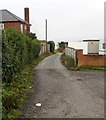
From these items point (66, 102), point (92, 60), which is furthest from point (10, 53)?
point (92, 60)

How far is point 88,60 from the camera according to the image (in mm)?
13539

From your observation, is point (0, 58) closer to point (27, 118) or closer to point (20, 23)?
point (27, 118)

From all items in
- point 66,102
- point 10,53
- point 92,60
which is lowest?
point 66,102

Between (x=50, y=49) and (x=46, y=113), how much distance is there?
1379 inches

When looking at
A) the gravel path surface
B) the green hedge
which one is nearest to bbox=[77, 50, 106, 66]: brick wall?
the gravel path surface

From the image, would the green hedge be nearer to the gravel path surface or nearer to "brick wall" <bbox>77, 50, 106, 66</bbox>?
the gravel path surface

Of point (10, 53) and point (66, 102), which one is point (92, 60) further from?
point (10, 53)

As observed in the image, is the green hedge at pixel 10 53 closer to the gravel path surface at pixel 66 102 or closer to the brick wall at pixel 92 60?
the gravel path surface at pixel 66 102

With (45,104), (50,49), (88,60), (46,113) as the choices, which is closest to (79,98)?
(45,104)

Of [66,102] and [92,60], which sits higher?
[92,60]

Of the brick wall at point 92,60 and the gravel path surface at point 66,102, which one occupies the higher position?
the brick wall at point 92,60

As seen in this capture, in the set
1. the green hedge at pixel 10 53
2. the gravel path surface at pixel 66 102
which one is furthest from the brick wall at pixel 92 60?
the green hedge at pixel 10 53

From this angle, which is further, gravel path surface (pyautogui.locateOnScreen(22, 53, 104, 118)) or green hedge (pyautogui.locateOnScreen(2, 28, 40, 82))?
green hedge (pyautogui.locateOnScreen(2, 28, 40, 82))

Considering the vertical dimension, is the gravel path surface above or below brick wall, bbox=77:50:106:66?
below
